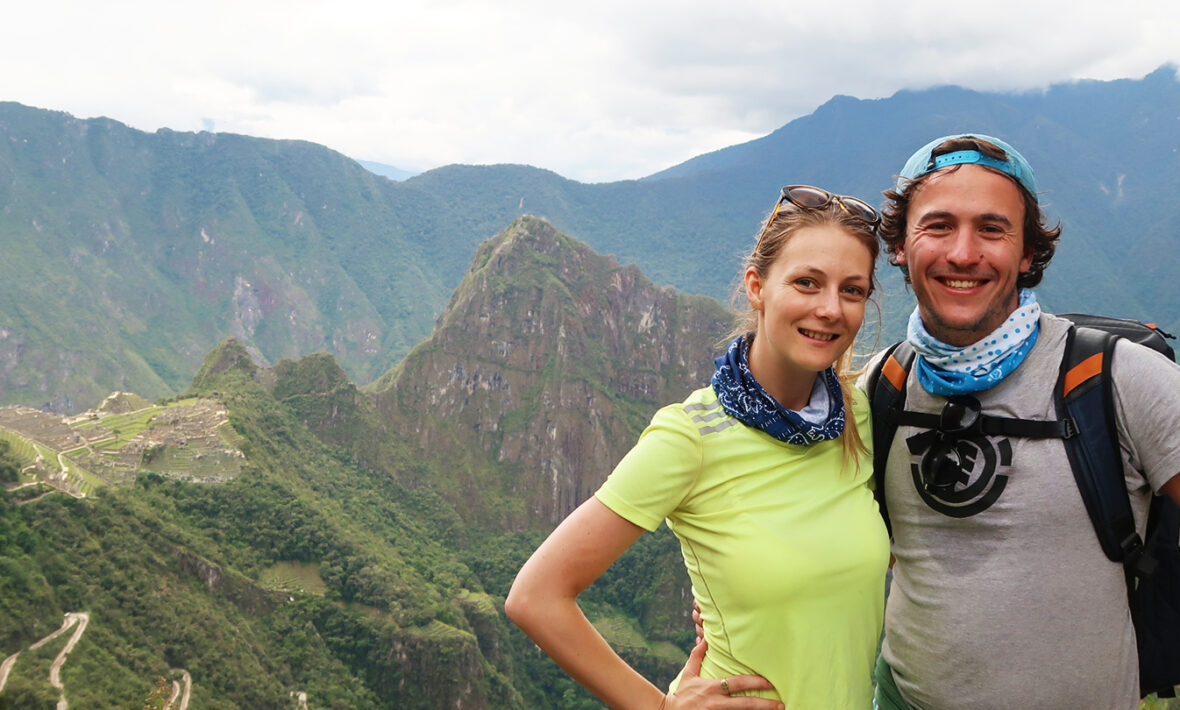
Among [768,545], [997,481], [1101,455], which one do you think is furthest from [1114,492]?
[768,545]

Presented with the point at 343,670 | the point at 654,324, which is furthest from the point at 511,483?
the point at 343,670

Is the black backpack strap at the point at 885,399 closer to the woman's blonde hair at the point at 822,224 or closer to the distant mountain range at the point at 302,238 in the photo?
the woman's blonde hair at the point at 822,224

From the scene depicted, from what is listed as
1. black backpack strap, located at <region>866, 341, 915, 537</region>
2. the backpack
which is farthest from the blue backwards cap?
black backpack strap, located at <region>866, 341, 915, 537</region>

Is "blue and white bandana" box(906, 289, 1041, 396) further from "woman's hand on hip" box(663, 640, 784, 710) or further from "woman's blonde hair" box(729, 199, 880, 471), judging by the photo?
"woman's hand on hip" box(663, 640, 784, 710)

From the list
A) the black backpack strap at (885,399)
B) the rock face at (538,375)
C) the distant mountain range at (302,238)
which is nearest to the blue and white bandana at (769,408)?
the black backpack strap at (885,399)

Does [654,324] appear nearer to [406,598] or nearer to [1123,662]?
[406,598]

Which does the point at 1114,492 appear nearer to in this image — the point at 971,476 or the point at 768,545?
the point at 971,476
